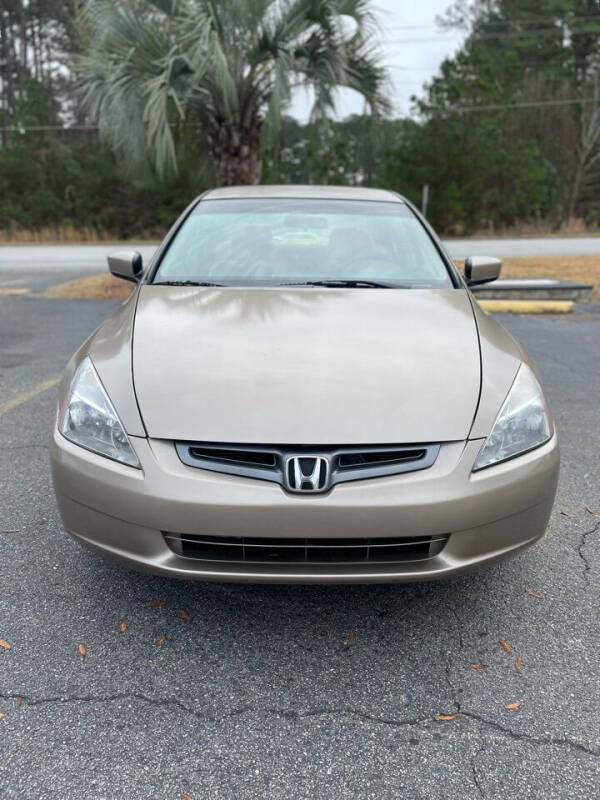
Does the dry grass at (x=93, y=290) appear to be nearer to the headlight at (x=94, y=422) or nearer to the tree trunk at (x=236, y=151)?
the tree trunk at (x=236, y=151)

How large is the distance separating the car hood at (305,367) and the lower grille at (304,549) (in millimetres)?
272

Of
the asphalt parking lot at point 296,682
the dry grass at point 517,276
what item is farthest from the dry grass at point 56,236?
the asphalt parking lot at point 296,682

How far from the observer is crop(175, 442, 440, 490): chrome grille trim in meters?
1.85

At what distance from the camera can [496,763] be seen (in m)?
1.64

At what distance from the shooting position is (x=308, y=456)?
1.84 m

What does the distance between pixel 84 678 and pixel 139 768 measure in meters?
0.39

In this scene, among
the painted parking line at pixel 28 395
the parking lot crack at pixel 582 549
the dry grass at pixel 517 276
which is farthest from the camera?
the dry grass at pixel 517 276

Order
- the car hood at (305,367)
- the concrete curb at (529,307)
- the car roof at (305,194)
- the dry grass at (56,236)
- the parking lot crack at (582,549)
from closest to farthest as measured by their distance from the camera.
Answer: the car hood at (305,367)
the parking lot crack at (582,549)
the car roof at (305,194)
the concrete curb at (529,307)
the dry grass at (56,236)

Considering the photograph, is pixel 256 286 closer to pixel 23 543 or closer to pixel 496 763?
pixel 23 543

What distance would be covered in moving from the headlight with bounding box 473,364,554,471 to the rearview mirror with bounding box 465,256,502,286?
1.27 meters

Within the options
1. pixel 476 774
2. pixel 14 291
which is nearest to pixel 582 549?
pixel 476 774

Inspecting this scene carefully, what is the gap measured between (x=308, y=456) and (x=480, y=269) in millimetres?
1954

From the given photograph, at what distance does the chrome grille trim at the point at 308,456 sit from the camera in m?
1.85

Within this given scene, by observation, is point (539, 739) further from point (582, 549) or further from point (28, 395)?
point (28, 395)
